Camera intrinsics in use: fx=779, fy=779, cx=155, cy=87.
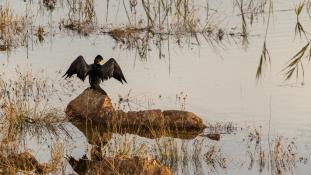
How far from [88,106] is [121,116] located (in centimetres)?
85

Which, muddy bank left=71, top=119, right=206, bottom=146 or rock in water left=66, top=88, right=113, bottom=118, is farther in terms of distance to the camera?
rock in water left=66, top=88, right=113, bottom=118

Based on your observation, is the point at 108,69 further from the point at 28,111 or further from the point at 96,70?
the point at 28,111

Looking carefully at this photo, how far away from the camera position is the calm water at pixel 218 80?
1107 centimetres

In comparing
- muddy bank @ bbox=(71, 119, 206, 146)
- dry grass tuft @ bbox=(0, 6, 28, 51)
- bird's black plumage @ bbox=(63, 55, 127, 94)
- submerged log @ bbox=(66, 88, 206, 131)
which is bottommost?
muddy bank @ bbox=(71, 119, 206, 146)

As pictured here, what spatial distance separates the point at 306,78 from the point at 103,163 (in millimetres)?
6370

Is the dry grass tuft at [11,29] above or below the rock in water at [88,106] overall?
above

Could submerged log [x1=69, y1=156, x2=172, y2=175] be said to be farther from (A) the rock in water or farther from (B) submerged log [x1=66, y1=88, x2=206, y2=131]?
(A) the rock in water

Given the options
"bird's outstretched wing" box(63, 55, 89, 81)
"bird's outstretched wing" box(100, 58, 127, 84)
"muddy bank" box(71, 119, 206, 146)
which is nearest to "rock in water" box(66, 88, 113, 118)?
"muddy bank" box(71, 119, 206, 146)

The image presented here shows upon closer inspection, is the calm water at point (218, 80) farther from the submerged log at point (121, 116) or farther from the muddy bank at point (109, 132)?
the submerged log at point (121, 116)

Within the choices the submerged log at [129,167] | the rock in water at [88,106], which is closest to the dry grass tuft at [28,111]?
the rock in water at [88,106]

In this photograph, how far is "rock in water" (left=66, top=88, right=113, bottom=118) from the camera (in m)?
12.2

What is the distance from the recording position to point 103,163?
850 cm

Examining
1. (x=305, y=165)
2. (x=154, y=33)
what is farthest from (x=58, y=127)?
(x=154, y=33)

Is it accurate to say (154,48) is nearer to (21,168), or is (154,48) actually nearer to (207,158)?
(207,158)
